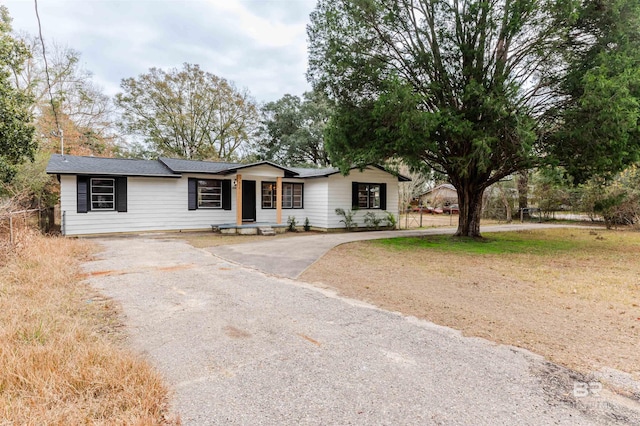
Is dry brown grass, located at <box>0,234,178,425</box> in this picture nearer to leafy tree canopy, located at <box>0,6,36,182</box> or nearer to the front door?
leafy tree canopy, located at <box>0,6,36,182</box>

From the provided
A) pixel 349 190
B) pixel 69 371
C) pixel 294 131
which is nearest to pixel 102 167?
pixel 349 190

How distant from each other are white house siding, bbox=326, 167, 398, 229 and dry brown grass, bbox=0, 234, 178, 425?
11.3 m

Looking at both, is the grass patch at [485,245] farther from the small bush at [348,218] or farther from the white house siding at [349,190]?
the white house siding at [349,190]

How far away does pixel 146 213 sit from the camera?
511 inches

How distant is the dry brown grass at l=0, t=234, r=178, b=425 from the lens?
6.60ft

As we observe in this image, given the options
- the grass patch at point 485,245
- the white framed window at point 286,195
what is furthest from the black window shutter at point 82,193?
the grass patch at point 485,245

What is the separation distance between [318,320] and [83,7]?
10353 millimetres

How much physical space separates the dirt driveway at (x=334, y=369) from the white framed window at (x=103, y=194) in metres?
9.09

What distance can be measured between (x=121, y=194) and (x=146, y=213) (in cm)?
111

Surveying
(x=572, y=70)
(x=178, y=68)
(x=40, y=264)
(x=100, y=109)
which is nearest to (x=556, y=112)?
(x=572, y=70)

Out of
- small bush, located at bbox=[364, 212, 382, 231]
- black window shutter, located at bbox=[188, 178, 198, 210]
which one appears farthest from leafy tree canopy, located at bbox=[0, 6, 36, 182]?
small bush, located at bbox=[364, 212, 382, 231]

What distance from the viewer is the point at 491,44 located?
1060 centimetres

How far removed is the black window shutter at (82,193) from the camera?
38.1ft

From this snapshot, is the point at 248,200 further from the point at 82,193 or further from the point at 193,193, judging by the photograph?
the point at 82,193
